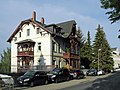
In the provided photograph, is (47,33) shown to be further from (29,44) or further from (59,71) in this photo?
(59,71)

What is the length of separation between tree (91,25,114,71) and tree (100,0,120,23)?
55766 millimetres

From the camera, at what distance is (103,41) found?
7125cm

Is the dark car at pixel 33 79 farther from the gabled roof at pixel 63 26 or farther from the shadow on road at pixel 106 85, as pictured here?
the gabled roof at pixel 63 26

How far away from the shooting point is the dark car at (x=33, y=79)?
28.7 m

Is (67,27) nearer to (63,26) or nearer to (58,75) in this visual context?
(63,26)

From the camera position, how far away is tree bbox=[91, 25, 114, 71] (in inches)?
2709

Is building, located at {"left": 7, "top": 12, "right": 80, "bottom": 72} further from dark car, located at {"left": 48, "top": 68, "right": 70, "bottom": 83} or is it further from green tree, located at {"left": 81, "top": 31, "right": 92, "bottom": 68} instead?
dark car, located at {"left": 48, "top": 68, "right": 70, "bottom": 83}

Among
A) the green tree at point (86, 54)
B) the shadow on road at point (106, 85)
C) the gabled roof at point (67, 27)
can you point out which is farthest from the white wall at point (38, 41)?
the shadow on road at point (106, 85)

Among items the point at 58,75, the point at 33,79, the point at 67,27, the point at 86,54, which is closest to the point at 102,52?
the point at 86,54

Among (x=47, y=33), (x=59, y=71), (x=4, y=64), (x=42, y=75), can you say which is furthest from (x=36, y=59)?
(x=42, y=75)

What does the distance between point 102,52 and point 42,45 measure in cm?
2185

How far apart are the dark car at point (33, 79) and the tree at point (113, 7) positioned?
17896 millimetres

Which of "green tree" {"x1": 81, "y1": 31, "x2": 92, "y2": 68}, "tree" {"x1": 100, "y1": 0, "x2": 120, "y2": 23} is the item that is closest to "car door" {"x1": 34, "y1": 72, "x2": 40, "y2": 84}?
"tree" {"x1": 100, "y1": 0, "x2": 120, "y2": 23}

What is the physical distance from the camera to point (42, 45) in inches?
2135
